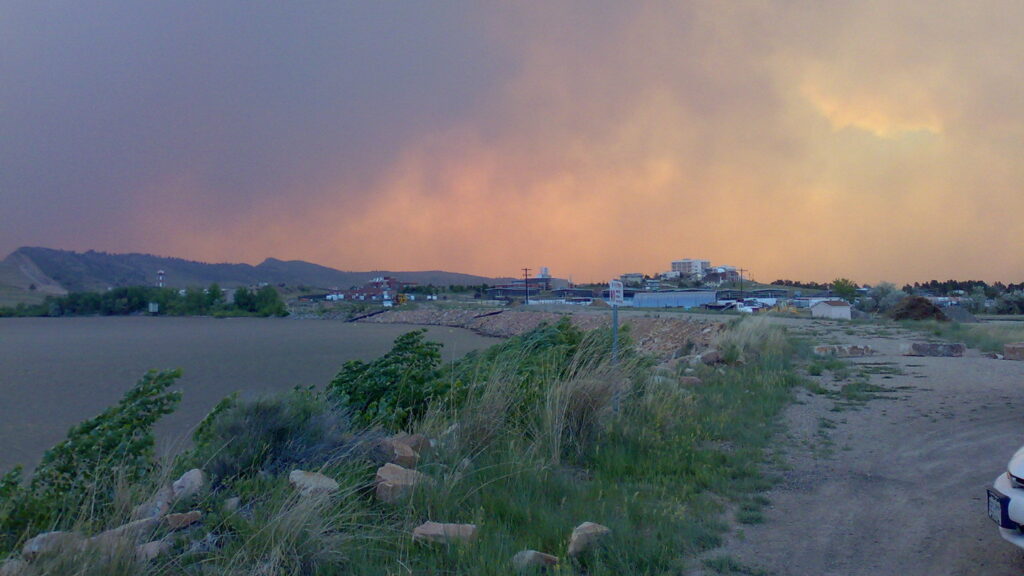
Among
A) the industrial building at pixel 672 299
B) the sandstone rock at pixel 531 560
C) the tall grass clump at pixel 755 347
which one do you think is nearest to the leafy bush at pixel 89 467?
the sandstone rock at pixel 531 560

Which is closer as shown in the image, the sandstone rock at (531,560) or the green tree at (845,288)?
the sandstone rock at (531,560)

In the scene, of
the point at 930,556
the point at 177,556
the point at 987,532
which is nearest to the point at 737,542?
the point at 930,556

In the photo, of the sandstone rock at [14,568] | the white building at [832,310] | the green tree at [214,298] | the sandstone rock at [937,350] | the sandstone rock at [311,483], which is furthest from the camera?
the green tree at [214,298]

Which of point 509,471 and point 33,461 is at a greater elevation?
point 509,471

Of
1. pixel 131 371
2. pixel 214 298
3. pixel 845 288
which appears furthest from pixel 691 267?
pixel 131 371

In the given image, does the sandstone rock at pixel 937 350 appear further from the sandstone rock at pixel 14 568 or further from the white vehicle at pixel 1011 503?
the sandstone rock at pixel 14 568

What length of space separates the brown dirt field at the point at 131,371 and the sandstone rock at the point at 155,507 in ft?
6.17

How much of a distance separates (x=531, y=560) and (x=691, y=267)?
516 ft

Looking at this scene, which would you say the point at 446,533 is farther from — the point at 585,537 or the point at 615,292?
the point at 615,292

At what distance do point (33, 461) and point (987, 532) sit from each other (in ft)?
53.6

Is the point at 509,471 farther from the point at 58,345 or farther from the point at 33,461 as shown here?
the point at 58,345

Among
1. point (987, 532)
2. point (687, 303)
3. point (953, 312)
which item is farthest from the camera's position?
point (687, 303)

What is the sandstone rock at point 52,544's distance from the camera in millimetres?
3564

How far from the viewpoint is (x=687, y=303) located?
79000 millimetres
